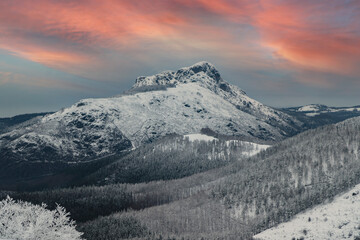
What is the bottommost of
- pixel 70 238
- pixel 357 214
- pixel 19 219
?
pixel 357 214

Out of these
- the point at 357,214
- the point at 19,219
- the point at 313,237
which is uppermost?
the point at 19,219

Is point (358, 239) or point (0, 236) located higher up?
point (0, 236)

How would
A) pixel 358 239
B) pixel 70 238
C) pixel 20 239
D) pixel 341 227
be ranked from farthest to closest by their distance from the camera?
pixel 341 227 < pixel 358 239 < pixel 70 238 < pixel 20 239

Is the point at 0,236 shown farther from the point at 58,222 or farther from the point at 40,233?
the point at 58,222

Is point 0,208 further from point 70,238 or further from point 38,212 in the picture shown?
point 70,238

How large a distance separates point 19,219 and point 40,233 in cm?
715

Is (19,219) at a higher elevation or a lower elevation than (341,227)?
higher

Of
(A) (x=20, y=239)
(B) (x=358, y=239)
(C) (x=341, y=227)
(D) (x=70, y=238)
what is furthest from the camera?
(C) (x=341, y=227)

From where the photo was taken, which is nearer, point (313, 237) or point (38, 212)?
point (38, 212)

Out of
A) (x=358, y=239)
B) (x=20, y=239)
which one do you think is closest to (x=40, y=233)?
(x=20, y=239)

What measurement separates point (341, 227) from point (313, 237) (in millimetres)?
17546

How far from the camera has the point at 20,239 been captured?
79188mm

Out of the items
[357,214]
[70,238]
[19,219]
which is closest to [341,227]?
[357,214]

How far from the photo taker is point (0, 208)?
92625mm
